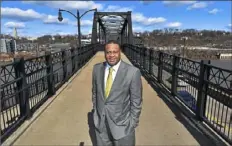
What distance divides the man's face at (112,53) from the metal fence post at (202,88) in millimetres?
2907

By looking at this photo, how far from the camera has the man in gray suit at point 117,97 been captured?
8.71 feet

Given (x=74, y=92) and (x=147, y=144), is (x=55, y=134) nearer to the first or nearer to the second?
(x=147, y=144)

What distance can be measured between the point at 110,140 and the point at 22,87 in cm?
298

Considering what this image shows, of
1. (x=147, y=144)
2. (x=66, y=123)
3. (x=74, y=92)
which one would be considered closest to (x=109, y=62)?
(x=147, y=144)

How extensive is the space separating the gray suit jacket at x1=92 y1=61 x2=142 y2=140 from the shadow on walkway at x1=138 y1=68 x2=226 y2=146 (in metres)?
2.14

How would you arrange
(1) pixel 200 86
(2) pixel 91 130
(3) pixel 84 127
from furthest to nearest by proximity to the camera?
(1) pixel 200 86
(3) pixel 84 127
(2) pixel 91 130

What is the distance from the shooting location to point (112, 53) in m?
2.65

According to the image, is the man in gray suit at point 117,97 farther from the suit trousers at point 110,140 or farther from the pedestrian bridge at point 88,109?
the pedestrian bridge at point 88,109

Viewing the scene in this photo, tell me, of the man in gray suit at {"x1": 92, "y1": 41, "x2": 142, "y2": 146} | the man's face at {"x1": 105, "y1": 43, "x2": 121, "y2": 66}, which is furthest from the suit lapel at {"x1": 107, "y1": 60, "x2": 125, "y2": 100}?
the man's face at {"x1": 105, "y1": 43, "x2": 121, "y2": 66}

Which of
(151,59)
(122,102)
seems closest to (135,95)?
(122,102)

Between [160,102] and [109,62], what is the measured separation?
484cm

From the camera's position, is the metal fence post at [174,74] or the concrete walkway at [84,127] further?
the metal fence post at [174,74]

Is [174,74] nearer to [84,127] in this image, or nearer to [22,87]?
[84,127]

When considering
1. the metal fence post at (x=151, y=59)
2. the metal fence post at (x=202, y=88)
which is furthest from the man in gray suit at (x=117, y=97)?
the metal fence post at (x=151, y=59)
